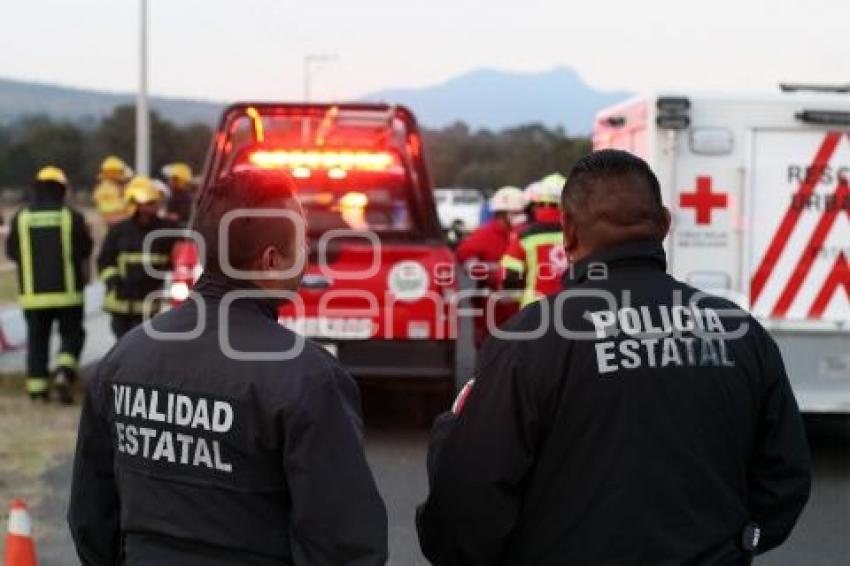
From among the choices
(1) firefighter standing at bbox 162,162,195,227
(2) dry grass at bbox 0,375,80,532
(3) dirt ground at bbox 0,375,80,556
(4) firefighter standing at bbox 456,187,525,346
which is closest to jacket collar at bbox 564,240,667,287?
(3) dirt ground at bbox 0,375,80,556

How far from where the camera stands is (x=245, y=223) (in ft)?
8.27

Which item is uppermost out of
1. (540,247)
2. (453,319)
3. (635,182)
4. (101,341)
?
(635,182)

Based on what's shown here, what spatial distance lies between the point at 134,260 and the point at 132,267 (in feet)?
0.20

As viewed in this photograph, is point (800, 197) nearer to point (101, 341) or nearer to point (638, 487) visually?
point (638, 487)

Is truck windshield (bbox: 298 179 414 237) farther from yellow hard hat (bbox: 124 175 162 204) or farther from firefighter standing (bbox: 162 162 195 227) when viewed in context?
firefighter standing (bbox: 162 162 195 227)

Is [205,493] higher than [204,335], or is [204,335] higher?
[204,335]

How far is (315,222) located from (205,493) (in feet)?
21.4

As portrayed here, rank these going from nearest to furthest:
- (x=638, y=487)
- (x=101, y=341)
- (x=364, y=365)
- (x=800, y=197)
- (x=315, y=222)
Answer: (x=638, y=487) < (x=800, y=197) < (x=364, y=365) < (x=315, y=222) < (x=101, y=341)

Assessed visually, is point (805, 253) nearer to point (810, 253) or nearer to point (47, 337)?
point (810, 253)

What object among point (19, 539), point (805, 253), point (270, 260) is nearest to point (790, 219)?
point (805, 253)

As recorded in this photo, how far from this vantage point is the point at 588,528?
2.36m

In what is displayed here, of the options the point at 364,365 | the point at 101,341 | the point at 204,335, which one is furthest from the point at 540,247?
the point at 101,341

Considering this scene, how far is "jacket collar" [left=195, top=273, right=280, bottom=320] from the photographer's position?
2512 millimetres

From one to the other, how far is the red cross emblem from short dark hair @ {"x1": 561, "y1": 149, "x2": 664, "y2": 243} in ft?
15.4
